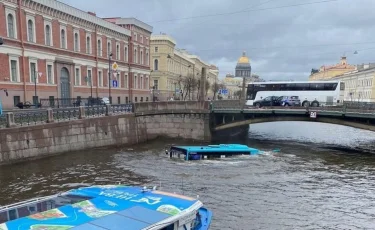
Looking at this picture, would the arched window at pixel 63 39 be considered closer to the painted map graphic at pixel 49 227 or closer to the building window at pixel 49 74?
the building window at pixel 49 74

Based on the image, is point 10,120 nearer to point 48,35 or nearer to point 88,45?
point 48,35

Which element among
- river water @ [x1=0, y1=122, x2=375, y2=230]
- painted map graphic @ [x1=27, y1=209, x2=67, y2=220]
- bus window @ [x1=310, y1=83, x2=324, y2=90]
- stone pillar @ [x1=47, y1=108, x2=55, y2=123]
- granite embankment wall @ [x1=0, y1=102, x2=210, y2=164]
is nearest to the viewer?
painted map graphic @ [x1=27, y1=209, x2=67, y2=220]

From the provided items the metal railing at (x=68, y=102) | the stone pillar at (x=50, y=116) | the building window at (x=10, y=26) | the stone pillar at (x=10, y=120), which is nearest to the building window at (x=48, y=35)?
the building window at (x=10, y=26)

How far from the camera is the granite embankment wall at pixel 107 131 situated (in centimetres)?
1944

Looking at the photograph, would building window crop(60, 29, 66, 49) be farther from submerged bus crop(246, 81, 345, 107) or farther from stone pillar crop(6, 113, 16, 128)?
submerged bus crop(246, 81, 345, 107)

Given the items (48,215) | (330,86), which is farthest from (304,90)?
(48,215)

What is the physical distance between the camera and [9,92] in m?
31.7

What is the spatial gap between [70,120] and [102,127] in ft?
10.9

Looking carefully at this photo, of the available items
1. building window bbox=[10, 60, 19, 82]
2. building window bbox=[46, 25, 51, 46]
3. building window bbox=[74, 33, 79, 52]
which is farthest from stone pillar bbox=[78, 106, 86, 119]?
building window bbox=[74, 33, 79, 52]


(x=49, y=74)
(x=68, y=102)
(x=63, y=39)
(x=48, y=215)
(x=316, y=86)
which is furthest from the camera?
(x=316, y=86)

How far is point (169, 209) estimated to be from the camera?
711 centimetres

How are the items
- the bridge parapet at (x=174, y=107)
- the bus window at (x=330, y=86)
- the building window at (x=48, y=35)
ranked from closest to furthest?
the bridge parapet at (x=174, y=107), the building window at (x=48, y=35), the bus window at (x=330, y=86)

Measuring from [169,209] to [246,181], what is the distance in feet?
34.0

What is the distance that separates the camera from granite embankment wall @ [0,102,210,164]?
19.4 meters
